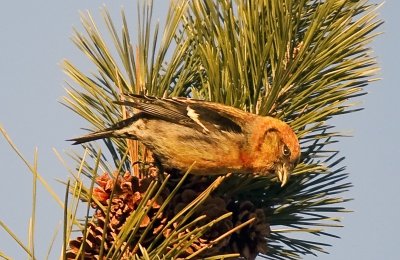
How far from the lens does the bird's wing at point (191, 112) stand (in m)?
4.08

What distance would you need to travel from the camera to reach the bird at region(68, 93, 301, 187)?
4004 millimetres

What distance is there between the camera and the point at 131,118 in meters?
4.18

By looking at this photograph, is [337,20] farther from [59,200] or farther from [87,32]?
[59,200]

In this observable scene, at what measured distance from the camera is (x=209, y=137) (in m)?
4.39

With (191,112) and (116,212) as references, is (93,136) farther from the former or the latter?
(116,212)

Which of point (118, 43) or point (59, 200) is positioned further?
point (118, 43)

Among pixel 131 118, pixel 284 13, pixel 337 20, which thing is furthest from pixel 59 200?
pixel 337 20

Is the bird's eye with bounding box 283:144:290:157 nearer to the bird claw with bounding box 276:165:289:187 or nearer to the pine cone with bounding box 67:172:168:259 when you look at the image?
the bird claw with bounding box 276:165:289:187

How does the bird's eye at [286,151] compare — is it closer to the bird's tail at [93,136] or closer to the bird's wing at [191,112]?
the bird's wing at [191,112]

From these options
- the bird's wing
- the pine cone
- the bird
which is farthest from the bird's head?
the pine cone

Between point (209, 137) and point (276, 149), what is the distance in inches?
19.7

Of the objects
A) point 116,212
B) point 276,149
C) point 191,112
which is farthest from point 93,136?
point 276,149

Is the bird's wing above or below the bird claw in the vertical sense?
above

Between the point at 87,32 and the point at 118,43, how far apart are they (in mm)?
188
